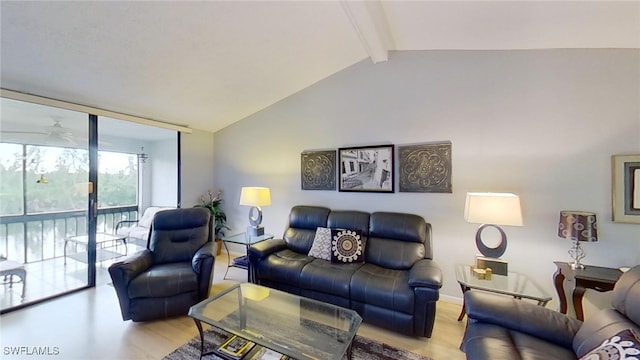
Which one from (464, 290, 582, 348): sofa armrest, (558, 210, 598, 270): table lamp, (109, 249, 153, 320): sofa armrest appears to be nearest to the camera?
(464, 290, 582, 348): sofa armrest

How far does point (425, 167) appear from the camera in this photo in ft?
9.61

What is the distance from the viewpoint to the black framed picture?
314 cm

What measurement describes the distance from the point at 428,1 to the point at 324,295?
2.72 metres

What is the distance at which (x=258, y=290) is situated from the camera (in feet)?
7.57

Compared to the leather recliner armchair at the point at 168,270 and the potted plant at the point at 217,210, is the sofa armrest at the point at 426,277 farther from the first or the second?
the potted plant at the point at 217,210

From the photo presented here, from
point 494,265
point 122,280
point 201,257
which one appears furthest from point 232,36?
point 494,265

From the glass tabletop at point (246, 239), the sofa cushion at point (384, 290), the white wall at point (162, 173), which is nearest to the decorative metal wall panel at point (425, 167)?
the sofa cushion at point (384, 290)

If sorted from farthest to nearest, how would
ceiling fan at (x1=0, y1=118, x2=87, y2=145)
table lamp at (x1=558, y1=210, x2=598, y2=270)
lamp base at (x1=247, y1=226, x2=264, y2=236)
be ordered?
lamp base at (x1=247, y1=226, x2=264, y2=236) → ceiling fan at (x1=0, y1=118, x2=87, y2=145) → table lamp at (x1=558, y1=210, x2=598, y2=270)

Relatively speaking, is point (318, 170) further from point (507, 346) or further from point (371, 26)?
point (507, 346)

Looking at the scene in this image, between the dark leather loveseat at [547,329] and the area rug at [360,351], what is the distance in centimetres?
62

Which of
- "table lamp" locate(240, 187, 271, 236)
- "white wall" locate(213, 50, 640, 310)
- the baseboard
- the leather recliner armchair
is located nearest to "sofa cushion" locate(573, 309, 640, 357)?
"white wall" locate(213, 50, 640, 310)

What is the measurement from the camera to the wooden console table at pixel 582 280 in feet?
6.46

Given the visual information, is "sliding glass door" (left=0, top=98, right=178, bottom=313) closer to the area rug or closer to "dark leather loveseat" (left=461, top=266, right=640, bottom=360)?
the area rug

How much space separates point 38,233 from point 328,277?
10.9 ft
